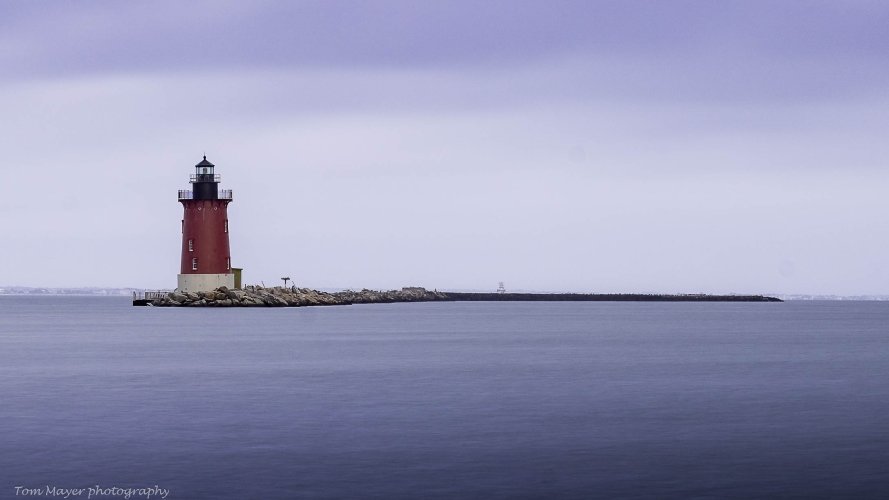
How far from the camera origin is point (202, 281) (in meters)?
90.1

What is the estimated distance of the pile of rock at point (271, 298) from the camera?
92250 millimetres

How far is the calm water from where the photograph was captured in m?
17.6

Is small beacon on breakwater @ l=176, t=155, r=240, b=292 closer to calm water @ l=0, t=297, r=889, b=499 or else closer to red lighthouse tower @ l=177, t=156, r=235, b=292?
red lighthouse tower @ l=177, t=156, r=235, b=292

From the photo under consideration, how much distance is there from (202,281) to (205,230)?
5499mm

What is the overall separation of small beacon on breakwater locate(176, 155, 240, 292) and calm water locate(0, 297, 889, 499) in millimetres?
38411

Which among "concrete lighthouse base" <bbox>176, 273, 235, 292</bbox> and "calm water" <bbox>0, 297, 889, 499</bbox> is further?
"concrete lighthouse base" <bbox>176, 273, 235, 292</bbox>

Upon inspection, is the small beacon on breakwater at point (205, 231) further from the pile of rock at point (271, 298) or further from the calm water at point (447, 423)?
the calm water at point (447, 423)

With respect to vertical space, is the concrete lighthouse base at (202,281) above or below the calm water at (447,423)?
above

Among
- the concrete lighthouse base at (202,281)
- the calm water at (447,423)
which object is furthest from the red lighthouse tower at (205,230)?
the calm water at (447,423)

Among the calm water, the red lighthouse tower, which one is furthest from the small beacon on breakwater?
the calm water

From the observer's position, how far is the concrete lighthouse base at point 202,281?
89.6 meters

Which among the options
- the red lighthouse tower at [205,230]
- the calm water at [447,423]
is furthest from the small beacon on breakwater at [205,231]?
the calm water at [447,423]

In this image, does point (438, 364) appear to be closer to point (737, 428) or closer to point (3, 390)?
point (3, 390)

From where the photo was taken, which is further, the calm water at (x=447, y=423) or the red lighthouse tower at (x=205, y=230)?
the red lighthouse tower at (x=205, y=230)
